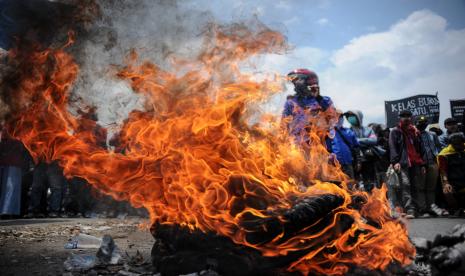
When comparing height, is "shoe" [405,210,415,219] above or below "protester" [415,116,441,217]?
below

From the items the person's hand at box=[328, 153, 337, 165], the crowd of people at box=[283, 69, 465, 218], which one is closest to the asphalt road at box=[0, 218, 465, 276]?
the crowd of people at box=[283, 69, 465, 218]

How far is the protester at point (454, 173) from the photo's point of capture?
340 inches

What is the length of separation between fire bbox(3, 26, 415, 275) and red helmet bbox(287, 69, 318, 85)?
97 cm

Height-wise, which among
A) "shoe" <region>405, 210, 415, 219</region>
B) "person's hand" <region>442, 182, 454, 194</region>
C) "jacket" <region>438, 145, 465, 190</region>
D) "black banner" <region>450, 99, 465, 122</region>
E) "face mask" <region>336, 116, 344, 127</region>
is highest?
"black banner" <region>450, 99, 465, 122</region>

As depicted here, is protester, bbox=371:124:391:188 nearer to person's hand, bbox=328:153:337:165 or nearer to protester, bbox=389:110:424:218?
protester, bbox=389:110:424:218

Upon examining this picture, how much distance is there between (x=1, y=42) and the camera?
17.2ft

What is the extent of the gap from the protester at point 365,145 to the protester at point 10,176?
28.3ft

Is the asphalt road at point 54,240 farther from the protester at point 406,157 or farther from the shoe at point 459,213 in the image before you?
the protester at point 406,157

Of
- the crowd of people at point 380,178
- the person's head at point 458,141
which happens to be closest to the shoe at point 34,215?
the crowd of people at point 380,178

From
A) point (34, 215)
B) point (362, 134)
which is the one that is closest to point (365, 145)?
point (362, 134)

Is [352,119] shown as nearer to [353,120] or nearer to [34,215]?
[353,120]

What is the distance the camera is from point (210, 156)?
13.3 feet

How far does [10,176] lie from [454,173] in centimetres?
1081

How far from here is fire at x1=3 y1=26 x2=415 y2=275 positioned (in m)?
3.77
